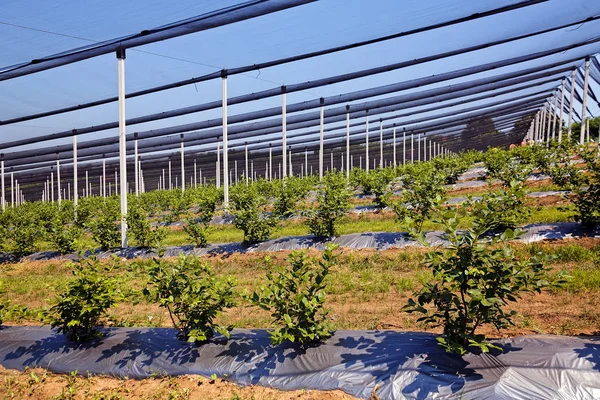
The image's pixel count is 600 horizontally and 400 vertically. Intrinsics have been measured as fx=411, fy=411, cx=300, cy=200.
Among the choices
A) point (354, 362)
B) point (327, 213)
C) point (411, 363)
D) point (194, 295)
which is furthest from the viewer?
point (327, 213)

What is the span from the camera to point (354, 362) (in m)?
3.14

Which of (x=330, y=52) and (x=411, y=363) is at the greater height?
(x=330, y=52)

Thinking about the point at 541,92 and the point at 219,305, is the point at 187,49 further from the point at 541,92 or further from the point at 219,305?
the point at 541,92

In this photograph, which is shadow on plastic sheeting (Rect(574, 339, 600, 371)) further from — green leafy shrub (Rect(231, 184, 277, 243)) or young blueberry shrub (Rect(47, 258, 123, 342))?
green leafy shrub (Rect(231, 184, 277, 243))

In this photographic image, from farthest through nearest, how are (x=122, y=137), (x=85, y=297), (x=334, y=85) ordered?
(x=334, y=85) → (x=122, y=137) → (x=85, y=297)

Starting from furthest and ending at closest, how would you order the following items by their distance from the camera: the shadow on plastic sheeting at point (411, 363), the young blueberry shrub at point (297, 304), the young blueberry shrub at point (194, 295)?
the young blueberry shrub at point (194, 295) → the young blueberry shrub at point (297, 304) → the shadow on plastic sheeting at point (411, 363)

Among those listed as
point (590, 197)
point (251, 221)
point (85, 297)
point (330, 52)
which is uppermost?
point (330, 52)

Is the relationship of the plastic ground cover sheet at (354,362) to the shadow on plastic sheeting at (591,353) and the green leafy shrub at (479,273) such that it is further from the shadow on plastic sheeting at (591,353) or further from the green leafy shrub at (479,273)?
the green leafy shrub at (479,273)

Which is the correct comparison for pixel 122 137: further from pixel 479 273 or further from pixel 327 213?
pixel 479 273

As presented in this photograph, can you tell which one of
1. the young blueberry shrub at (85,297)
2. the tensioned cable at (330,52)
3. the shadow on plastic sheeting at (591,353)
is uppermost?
the tensioned cable at (330,52)

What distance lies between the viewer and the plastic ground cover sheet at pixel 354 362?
2.63m

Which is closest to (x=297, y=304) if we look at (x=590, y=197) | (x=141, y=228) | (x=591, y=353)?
(x=591, y=353)

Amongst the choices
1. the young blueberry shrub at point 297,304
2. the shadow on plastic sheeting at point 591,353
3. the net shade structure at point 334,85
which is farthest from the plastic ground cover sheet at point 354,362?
the net shade structure at point 334,85

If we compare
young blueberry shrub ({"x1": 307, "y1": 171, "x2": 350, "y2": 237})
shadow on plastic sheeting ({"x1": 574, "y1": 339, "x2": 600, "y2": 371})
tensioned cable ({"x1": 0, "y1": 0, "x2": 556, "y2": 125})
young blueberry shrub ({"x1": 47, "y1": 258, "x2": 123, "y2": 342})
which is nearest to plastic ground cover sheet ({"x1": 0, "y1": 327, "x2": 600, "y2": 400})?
shadow on plastic sheeting ({"x1": 574, "y1": 339, "x2": 600, "y2": 371})
